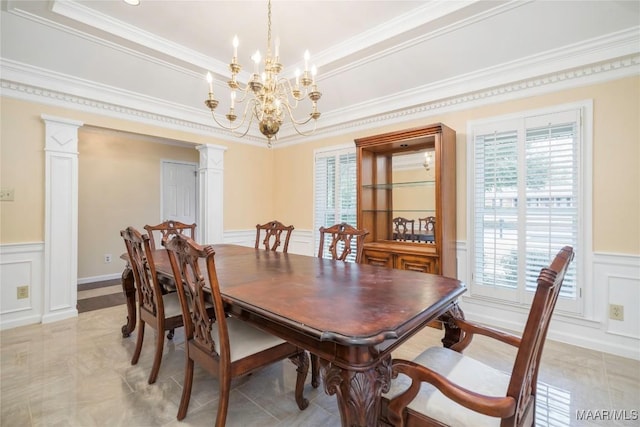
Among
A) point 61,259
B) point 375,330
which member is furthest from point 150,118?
point 375,330

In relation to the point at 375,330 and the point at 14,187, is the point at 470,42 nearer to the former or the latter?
the point at 375,330

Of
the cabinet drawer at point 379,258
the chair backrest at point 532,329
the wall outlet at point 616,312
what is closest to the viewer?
the chair backrest at point 532,329

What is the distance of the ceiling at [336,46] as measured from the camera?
2369mm

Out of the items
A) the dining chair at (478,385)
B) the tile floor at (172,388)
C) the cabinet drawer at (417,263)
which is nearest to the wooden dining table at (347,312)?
the dining chair at (478,385)

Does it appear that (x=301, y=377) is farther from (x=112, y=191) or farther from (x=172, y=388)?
(x=112, y=191)

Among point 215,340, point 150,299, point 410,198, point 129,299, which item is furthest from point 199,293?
point 410,198

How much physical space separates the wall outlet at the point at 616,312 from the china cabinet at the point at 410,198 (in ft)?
4.00

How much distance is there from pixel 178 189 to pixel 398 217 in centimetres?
427

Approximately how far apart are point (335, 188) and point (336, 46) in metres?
1.85

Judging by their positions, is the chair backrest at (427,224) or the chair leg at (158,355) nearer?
the chair leg at (158,355)

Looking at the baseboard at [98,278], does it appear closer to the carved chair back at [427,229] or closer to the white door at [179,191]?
the white door at [179,191]

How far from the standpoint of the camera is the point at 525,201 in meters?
2.78

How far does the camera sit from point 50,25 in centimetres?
258

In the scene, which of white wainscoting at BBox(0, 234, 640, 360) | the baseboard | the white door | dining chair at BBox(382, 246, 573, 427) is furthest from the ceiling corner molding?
the baseboard
